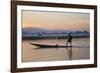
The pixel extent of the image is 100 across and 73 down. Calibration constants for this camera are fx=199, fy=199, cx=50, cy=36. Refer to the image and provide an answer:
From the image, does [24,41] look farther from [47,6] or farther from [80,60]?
[80,60]

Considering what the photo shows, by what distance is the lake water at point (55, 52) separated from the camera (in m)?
1.91

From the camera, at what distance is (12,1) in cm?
183

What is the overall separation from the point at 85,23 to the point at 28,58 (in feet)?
2.31

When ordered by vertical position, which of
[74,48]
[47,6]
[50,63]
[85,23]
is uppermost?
[47,6]

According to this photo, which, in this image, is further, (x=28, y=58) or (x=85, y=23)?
(x=85, y=23)

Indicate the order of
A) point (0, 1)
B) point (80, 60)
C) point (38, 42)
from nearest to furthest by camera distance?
point (0, 1) < point (38, 42) < point (80, 60)

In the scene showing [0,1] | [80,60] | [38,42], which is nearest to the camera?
[0,1]

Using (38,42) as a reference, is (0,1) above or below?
above

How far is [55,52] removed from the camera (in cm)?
200

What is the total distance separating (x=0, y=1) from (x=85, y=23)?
2.93 ft

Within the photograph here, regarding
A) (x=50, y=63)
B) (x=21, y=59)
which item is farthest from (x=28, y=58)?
(x=50, y=63)

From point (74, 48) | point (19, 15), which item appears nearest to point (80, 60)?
point (74, 48)

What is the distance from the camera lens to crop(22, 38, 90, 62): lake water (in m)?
1.91

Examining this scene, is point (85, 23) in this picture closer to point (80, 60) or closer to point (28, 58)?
point (80, 60)
